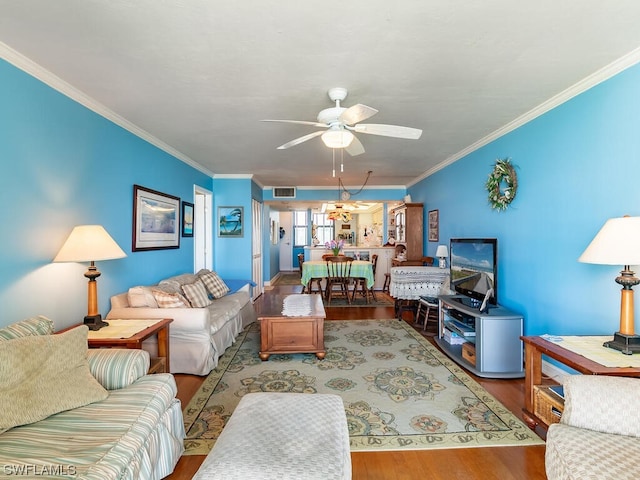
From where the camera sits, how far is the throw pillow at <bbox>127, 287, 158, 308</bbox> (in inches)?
119

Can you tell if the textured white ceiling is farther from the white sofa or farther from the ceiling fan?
the white sofa

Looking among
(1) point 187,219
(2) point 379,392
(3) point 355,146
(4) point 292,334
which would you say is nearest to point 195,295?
(4) point 292,334

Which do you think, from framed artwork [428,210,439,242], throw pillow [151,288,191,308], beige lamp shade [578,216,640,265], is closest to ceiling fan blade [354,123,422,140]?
beige lamp shade [578,216,640,265]

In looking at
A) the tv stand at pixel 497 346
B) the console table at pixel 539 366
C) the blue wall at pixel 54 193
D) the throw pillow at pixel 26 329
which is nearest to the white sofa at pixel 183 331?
the blue wall at pixel 54 193

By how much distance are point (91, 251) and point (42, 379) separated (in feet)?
3.42

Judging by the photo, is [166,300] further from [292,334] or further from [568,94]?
[568,94]

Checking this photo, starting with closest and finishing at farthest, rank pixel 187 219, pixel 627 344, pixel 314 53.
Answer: pixel 627 344
pixel 314 53
pixel 187 219

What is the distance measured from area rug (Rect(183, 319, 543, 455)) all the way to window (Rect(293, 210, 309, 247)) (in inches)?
330

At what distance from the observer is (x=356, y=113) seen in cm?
214

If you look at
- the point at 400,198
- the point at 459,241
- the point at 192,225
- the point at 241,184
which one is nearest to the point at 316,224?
the point at 400,198

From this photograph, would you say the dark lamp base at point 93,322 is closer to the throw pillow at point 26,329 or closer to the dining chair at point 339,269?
the throw pillow at point 26,329

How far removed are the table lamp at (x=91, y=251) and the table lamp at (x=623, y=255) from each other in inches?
125

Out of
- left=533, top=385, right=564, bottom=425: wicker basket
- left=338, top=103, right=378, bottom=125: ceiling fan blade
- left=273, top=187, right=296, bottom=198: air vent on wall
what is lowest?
left=533, top=385, right=564, bottom=425: wicker basket

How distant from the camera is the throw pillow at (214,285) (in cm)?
437
